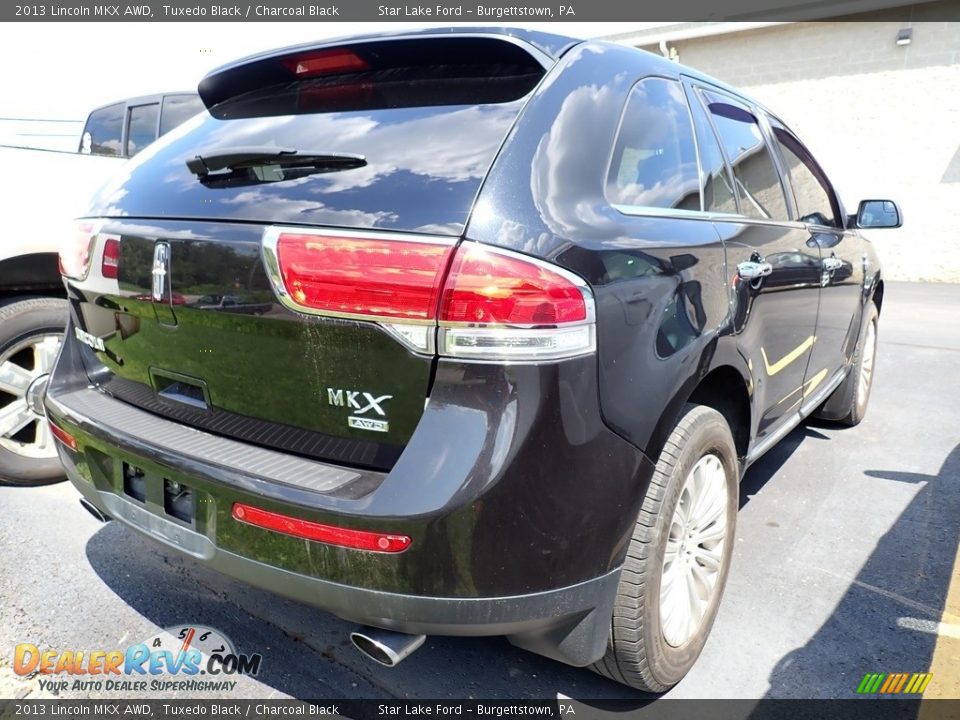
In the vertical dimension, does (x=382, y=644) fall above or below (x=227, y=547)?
below

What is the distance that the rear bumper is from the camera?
145cm

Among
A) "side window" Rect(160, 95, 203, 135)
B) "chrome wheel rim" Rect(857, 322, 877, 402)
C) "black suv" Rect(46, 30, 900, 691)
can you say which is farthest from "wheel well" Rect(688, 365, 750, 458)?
"side window" Rect(160, 95, 203, 135)

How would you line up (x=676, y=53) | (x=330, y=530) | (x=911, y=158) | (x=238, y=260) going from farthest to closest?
1. (x=676, y=53)
2. (x=911, y=158)
3. (x=238, y=260)
4. (x=330, y=530)

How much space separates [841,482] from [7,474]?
427 cm

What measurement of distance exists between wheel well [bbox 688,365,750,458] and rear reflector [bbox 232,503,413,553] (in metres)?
1.07

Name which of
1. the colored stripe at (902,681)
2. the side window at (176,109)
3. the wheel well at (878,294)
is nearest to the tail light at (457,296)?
the colored stripe at (902,681)

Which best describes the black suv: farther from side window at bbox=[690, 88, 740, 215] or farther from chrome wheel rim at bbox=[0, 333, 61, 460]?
chrome wheel rim at bbox=[0, 333, 61, 460]

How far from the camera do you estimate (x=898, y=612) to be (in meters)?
2.51

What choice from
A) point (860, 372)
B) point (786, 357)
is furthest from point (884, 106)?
point (786, 357)

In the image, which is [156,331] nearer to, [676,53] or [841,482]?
[841,482]

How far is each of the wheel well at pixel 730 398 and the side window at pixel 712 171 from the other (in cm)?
58

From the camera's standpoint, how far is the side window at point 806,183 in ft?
10.8

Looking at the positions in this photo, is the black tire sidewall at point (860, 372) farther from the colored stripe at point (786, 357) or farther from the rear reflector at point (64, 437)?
the rear reflector at point (64, 437)

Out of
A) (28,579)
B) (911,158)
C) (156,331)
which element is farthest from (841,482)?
(911,158)
